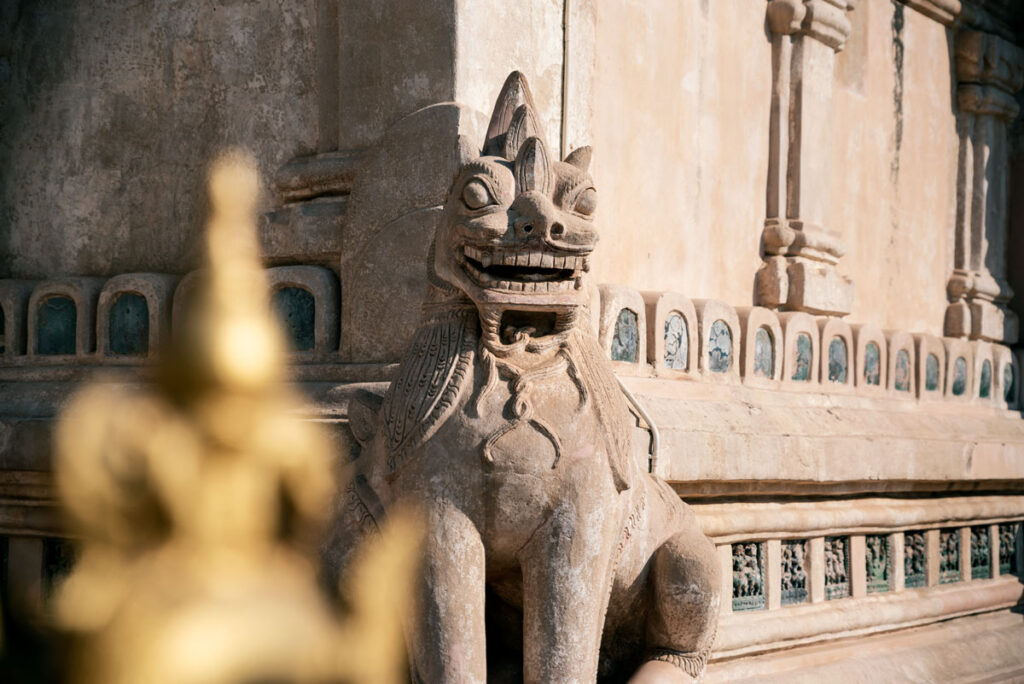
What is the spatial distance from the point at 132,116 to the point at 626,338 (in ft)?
6.42

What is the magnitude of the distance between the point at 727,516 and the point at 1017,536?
9.49 ft

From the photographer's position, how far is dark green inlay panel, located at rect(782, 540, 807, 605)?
5.38 metres

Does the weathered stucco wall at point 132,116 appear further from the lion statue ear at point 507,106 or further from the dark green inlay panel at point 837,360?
the dark green inlay panel at point 837,360

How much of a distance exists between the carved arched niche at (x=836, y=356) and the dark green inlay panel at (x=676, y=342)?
3.35ft

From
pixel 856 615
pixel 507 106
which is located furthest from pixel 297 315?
pixel 856 615

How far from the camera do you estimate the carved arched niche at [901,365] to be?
6395 mm

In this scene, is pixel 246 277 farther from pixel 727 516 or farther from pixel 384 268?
pixel 727 516

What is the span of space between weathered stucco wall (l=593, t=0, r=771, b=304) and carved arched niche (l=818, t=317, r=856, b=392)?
1.23 feet

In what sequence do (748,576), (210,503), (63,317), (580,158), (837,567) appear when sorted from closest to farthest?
(580,158) → (210,503) → (63,317) → (748,576) → (837,567)

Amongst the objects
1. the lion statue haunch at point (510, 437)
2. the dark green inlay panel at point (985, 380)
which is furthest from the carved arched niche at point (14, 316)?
the dark green inlay panel at point (985, 380)

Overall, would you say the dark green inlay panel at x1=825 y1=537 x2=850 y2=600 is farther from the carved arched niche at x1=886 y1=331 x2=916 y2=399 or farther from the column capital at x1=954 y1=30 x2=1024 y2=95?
the column capital at x1=954 y1=30 x2=1024 y2=95

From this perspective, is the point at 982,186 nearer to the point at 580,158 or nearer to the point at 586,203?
the point at 580,158

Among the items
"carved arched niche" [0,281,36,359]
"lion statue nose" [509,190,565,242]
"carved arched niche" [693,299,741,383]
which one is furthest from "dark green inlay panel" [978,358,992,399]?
"carved arched niche" [0,281,36,359]

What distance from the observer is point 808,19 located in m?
5.99
